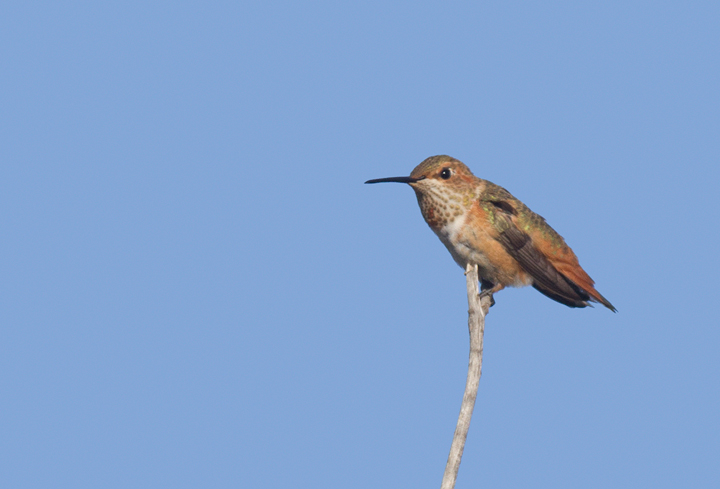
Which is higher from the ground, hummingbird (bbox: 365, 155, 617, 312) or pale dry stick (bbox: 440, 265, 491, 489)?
hummingbird (bbox: 365, 155, 617, 312)

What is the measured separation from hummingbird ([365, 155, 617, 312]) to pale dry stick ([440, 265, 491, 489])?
37 cm

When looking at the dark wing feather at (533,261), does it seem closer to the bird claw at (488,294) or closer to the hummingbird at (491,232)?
the hummingbird at (491,232)

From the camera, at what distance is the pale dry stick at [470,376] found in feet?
26.5

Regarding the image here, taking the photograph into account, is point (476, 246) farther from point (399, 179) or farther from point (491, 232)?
point (399, 179)

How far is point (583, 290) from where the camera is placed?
9461 mm

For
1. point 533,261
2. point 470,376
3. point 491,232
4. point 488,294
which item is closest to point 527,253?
point 533,261

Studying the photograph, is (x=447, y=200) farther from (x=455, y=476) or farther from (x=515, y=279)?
(x=455, y=476)

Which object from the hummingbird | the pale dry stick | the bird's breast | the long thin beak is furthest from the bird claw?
the long thin beak

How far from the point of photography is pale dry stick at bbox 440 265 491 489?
8086mm

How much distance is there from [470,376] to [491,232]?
66.4 inches

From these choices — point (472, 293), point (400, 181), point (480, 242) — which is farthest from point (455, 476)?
point (400, 181)

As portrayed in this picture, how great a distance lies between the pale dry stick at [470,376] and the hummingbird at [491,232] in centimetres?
37

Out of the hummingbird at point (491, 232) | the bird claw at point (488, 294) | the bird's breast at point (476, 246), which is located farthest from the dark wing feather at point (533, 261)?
the bird claw at point (488, 294)

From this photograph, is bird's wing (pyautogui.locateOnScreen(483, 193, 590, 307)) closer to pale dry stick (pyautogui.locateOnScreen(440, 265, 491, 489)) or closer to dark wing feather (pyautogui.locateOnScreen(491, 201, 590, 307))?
dark wing feather (pyautogui.locateOnScreen(491, 201, 590, 307))
